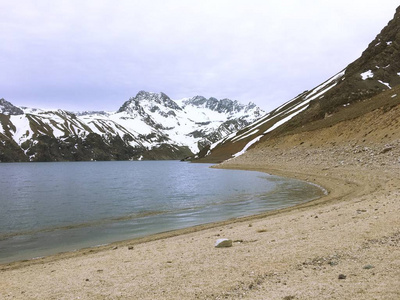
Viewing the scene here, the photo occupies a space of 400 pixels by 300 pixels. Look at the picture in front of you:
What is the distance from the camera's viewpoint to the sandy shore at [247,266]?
7438mm

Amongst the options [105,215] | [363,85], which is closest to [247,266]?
[105,215]

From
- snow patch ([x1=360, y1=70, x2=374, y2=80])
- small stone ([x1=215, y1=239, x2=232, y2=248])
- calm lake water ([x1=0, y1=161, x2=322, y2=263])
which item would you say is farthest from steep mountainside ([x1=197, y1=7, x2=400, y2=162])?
small stone ([x1=215, y1=239, x2=232, y2=248])

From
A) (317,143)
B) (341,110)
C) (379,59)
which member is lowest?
(317,143)

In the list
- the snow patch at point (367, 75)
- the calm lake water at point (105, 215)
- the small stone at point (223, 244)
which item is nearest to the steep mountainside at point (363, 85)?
the snow patch at point (367, 75)

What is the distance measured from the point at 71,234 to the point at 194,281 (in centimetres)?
1393

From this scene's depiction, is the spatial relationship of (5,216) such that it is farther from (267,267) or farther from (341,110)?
(341,110)

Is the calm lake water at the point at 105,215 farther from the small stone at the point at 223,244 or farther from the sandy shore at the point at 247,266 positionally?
the small stone at the point at 223,244

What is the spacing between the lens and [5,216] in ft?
85.9

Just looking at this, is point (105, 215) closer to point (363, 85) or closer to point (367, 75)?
point (363, 85)

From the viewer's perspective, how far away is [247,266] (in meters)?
9.53

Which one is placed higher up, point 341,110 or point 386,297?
point 341,110

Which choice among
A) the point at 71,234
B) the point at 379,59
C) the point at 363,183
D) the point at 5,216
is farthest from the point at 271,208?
the point at 379,59

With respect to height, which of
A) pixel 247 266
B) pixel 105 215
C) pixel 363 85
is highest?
pixel 363 85

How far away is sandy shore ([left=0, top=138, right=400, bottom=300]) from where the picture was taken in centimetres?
744
